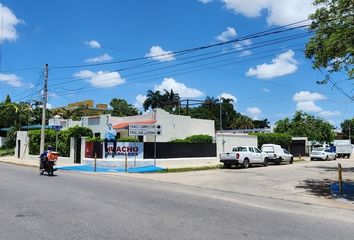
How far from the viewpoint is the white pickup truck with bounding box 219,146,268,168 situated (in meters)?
31.6

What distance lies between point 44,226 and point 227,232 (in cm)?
375

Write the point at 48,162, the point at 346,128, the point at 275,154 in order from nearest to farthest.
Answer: the point at 48,162 → the point at 275,154 → the point at 346,128

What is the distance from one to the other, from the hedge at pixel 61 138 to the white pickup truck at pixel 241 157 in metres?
11.5

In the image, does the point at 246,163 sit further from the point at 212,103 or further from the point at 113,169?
the point at 212,103

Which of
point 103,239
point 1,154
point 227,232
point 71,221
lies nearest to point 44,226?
point 71,221

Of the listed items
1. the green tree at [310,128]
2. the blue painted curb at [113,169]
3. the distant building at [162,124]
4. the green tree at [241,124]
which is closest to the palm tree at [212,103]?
the green tree at [241,124]

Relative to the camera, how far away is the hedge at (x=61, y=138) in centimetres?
3431

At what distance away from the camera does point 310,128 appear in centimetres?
5972

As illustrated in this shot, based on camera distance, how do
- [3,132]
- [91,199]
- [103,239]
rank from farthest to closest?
[3,132]
[91,199]
[103,239]

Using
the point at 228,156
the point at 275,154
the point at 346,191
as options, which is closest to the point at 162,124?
the point at 228,156

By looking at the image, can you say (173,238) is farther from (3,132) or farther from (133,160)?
(3,132)

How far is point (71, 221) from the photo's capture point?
9.09 meters

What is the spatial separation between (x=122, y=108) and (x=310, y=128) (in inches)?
1693

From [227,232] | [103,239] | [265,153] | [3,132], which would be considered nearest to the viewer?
[103,239]
